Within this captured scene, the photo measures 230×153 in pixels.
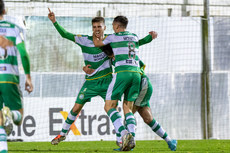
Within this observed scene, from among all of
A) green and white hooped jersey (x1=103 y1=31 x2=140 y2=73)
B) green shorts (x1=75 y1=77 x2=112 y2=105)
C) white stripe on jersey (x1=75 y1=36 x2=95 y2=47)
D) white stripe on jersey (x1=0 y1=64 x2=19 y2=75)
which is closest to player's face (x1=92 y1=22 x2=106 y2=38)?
white stripe on jersey (x1=75 y1=36 x2=95 y2=47)

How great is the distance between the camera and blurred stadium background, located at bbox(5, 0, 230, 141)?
1313 centimetres

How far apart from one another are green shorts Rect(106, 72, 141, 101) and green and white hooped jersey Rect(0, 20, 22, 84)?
6.57 feet

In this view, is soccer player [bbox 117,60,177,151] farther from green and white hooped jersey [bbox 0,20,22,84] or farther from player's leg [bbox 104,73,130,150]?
green and white hooped jersey [bbox 0,20,22,84]

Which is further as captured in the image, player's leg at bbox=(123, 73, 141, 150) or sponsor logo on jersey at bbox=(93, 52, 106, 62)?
sponsor logo on jersey at bbox=(93, 52, 106, 62)

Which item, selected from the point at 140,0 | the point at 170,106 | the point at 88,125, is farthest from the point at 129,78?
the point at 140,0

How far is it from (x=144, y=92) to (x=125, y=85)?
0.73 meters

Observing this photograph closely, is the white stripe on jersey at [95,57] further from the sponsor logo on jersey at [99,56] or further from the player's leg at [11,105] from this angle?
the player's leg at [11,105]

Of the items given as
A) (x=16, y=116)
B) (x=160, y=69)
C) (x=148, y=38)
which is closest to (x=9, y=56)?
(x=16, y=116)

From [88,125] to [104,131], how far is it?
44cm

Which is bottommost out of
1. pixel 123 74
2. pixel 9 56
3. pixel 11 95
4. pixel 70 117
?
pixel 70 117

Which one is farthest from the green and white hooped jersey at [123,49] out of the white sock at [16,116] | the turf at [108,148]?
the white sock at [16,116]

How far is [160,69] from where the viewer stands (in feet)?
46.1

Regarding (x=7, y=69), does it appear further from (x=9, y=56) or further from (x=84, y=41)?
(x=84, y=41)

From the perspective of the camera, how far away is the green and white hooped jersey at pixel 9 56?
17.1 ft
